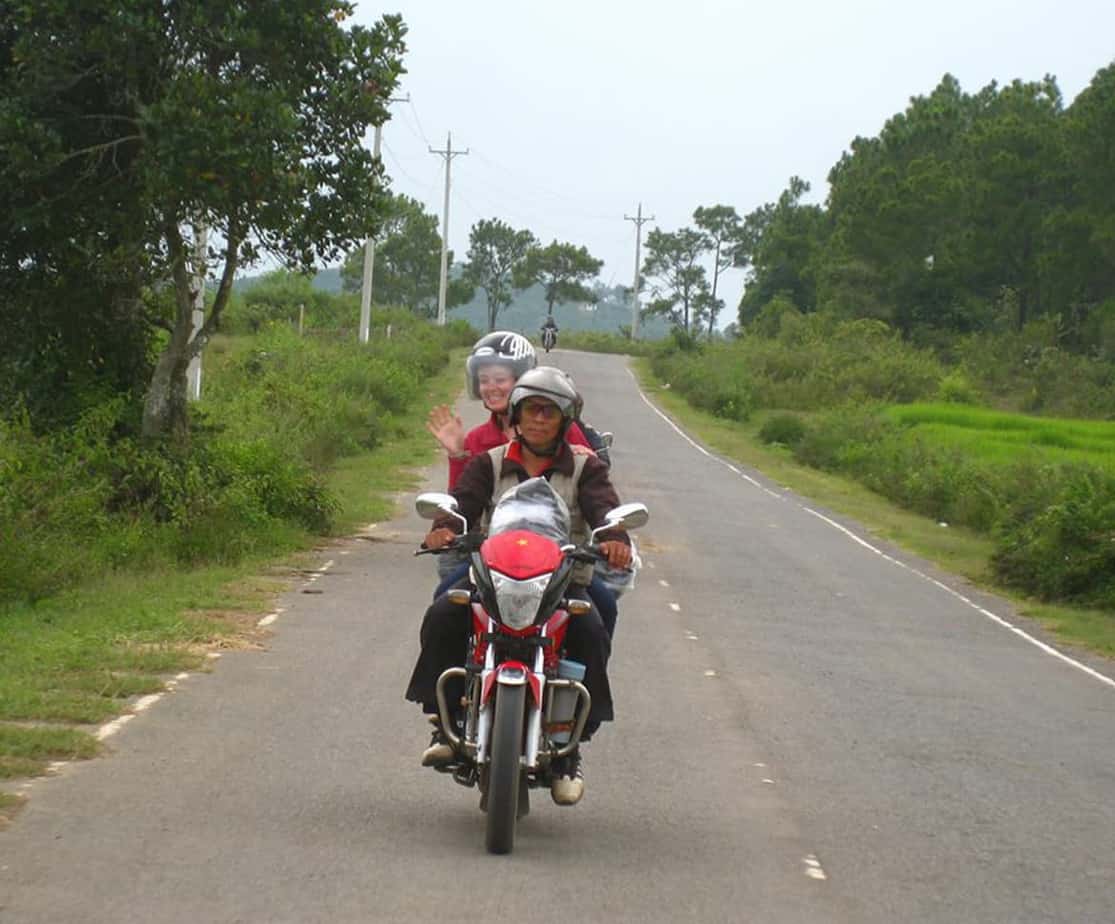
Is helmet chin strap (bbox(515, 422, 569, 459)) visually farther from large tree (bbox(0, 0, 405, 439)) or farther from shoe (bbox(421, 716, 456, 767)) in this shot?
large tree (bbox(0, 0, 405, 439))

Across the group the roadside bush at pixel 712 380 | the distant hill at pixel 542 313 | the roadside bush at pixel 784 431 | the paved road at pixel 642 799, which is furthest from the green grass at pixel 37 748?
the distant hill at pixel 542 313

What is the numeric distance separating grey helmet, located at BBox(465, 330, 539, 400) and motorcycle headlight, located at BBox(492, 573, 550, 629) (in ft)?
5.81

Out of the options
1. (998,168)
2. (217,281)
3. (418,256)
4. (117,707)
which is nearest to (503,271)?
(418,256)

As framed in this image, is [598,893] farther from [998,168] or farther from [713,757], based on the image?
[998,168]

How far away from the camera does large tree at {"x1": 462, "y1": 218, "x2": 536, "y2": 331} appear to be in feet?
353

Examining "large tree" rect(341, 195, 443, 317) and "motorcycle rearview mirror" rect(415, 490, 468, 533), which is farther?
"large tree" rect(341, 195, 443, 317)

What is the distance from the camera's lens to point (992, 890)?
636 centimetres

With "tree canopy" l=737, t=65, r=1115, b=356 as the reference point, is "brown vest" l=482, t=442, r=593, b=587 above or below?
below

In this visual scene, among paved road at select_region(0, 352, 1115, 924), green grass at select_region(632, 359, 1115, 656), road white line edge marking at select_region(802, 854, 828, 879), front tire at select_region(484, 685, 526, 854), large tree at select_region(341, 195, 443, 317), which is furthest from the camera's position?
large tree at select_region(341, 195, 443, 317)

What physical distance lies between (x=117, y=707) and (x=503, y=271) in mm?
101158

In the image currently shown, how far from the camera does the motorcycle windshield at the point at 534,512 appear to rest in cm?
642

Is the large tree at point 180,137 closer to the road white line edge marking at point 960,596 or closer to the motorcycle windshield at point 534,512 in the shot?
the road white line edge marking at point 960,596

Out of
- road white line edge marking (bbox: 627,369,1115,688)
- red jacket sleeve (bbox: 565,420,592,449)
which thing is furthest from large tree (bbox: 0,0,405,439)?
red jacket sleeve (bbox: 565,420,592,449)

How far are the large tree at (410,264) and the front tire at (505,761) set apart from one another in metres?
99.0
